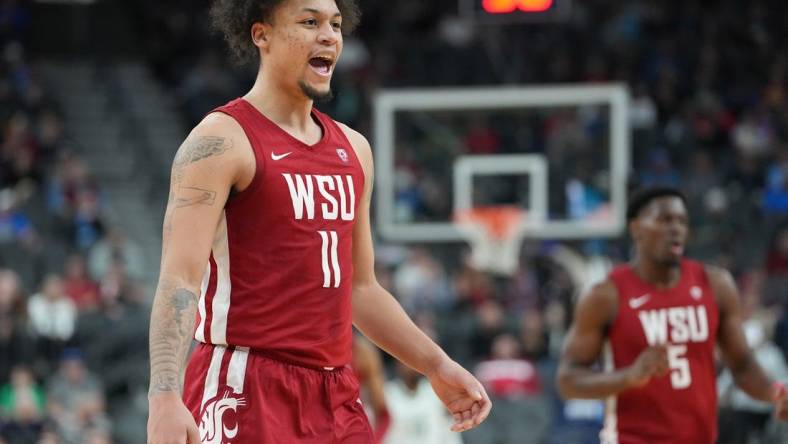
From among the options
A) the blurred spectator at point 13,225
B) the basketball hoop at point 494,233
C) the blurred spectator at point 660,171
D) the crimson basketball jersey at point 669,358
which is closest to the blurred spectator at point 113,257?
the blurred spectator at point 13,225

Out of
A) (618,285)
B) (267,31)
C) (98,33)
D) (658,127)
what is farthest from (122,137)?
(267,31)

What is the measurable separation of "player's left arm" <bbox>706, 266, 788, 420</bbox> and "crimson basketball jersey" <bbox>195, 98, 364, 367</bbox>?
2752mm

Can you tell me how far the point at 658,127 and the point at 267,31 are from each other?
16.8m

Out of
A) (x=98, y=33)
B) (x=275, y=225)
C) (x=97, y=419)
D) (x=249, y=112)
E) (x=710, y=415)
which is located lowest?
(x=97, y=419)

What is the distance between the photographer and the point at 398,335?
4719 millimetres

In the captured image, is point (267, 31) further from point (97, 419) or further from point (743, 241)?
point (743, 241)

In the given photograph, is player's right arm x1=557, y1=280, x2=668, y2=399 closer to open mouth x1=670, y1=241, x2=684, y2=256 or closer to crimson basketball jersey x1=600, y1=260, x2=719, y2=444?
crimson basketball jersey x1=600, y1=260, x2=719, y2=444

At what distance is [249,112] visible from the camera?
4.46m

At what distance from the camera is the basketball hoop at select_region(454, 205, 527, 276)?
637 inches

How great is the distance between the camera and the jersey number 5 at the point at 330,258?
4.43 meters

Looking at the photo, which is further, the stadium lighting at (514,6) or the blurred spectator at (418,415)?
the stadium lighting at (514,6)

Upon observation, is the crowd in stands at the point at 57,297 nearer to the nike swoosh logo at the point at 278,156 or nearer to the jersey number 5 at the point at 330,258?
the jersey number 5 at the point at 330,258

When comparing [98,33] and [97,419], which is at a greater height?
[98,33]

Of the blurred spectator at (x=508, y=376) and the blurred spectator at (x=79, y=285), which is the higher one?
the blurred spectator at (x=79, y=285)
